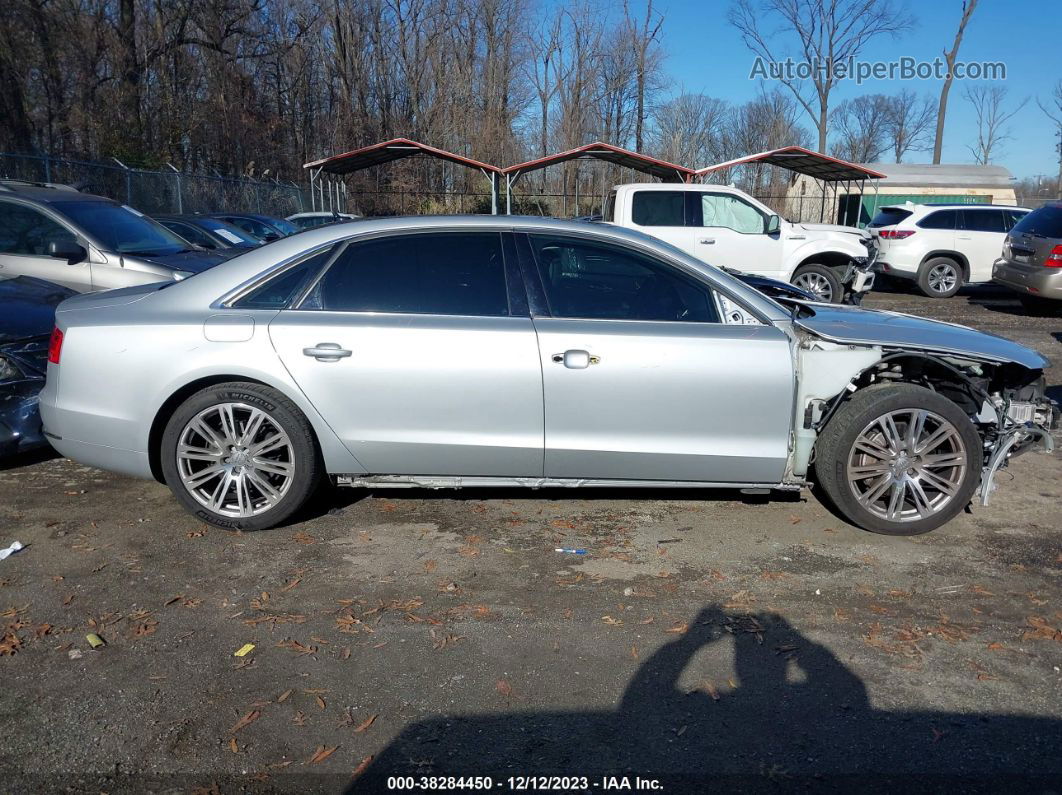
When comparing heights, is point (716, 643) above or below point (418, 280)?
below

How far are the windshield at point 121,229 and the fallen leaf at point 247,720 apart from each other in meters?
6.53

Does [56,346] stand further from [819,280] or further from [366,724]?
[819,280]

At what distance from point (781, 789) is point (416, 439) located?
240 cm

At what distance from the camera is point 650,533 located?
4.51 meters

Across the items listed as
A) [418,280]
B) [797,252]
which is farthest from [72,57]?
[418,280]

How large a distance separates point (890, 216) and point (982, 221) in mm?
1615

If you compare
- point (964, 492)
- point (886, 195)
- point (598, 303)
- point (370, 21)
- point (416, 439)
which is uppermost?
point (370, 21)

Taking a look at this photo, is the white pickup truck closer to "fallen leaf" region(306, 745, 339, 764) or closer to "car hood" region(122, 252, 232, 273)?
"car hood" region(122, 252, 232, 273)

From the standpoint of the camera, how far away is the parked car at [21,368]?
5.18 metres

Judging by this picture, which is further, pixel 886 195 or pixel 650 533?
pixel 886 195

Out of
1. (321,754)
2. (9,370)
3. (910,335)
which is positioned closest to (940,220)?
(910,335)

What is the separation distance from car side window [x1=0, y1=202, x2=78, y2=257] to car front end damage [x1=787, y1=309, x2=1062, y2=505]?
7178 millimetres

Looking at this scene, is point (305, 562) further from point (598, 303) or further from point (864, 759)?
point (864, 759)

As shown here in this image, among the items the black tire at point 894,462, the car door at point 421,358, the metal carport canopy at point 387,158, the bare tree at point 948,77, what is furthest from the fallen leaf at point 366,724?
the bare tree at point 948,77
